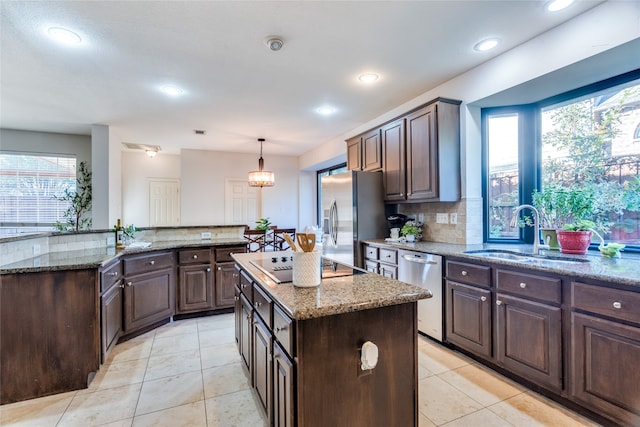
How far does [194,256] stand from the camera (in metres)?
3.54

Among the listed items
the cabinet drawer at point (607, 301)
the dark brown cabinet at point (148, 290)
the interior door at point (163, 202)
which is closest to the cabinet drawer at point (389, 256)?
the cabinet drawer at point (607, 301)

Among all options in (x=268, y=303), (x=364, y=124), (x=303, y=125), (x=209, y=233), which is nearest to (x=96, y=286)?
(x=268, y=303)

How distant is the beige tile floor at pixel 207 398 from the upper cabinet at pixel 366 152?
7.48 ft

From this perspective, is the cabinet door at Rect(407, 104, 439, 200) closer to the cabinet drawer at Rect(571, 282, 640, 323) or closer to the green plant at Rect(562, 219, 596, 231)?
the green plant at Rect(562, 219, 596, 231)

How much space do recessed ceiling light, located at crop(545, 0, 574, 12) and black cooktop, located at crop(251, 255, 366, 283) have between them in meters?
2.09

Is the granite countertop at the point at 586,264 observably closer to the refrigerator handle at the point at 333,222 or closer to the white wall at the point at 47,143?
the refrigerator handle at the point at 333,222

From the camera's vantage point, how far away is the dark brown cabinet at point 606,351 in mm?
1572

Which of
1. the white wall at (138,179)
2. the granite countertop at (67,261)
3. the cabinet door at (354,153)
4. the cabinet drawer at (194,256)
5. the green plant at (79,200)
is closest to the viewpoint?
the granite countertop at (67,261)

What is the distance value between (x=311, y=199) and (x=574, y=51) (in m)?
5.56

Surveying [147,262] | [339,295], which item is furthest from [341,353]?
[147,262]

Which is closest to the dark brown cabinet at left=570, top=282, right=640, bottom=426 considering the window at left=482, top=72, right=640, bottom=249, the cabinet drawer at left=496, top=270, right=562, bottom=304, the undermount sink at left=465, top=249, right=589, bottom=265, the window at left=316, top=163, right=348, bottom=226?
the cabinet drawer at left=496, top=270, right=562, bottom=304

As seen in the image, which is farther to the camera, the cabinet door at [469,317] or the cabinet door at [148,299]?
the cabinet door at [148,299]

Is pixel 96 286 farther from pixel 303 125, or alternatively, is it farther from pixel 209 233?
pixel 303 125

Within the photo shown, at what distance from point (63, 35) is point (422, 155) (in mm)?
3179
